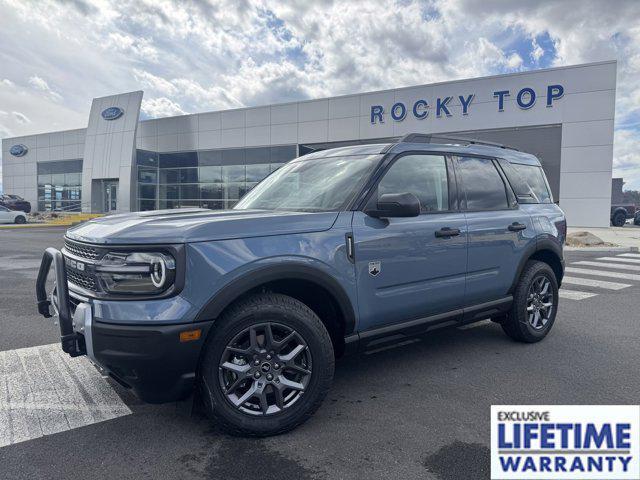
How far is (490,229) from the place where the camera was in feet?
13.9

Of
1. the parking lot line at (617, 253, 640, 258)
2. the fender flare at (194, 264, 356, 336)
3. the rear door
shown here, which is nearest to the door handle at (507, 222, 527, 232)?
the rear door

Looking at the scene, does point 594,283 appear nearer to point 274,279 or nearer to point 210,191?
point 274,279

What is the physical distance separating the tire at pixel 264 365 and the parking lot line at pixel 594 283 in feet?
24.4

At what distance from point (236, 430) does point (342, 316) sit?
1016mm

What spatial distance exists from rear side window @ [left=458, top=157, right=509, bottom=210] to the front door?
A: 226 mm

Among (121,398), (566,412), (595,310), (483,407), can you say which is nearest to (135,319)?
(121,398)

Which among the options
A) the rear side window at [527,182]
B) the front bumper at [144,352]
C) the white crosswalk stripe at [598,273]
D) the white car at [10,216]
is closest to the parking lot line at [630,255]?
the white crosswalk stripe at [598,273]

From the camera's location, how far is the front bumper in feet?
8.27

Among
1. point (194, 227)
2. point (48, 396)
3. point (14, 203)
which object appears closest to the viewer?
point (194, 227)

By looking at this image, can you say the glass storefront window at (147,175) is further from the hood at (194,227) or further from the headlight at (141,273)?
the headlight at (141,273)

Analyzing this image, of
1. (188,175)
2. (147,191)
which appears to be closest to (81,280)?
(188,175)

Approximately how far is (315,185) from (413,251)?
3.22 feet

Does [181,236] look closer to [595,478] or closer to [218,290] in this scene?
[218,290]

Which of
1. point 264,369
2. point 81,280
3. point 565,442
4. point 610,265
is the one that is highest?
point 81,280
